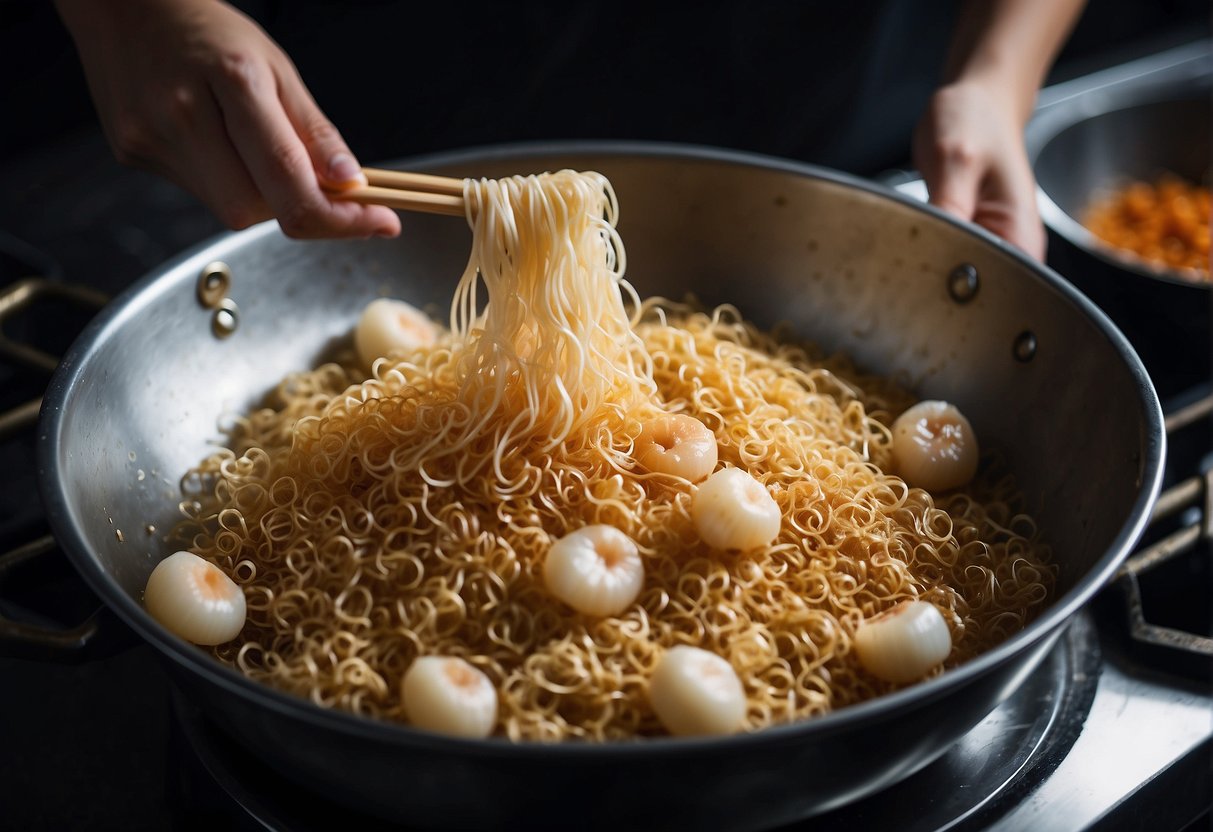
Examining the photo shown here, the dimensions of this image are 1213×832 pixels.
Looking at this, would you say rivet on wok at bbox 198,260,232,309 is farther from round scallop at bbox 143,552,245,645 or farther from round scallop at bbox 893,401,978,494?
round scallop at bbox 893,401,978,494

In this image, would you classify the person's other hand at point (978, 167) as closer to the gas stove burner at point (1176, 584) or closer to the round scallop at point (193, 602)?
the gas stove burner at point (1176, 584)

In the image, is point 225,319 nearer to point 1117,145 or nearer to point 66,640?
point 66,640

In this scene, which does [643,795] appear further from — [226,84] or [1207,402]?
[1207,402]

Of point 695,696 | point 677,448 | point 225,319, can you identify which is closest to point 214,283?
point 225,319

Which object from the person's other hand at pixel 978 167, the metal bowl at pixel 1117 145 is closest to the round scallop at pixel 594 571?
the person's other hand at pixel 978 167

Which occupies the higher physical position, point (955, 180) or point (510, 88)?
point (955, 180)

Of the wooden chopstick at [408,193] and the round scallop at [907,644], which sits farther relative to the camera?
the wooden chopstick at [408,193]
